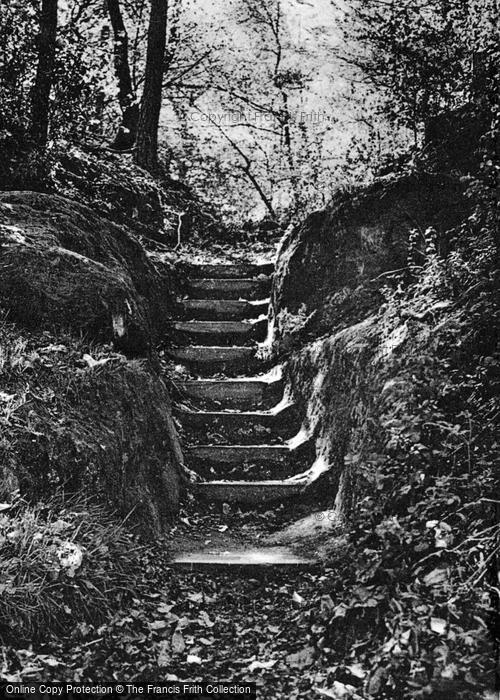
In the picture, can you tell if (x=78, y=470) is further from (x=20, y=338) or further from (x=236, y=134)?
(x=236, y=134)

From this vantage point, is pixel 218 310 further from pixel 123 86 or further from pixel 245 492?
pixel 123 86

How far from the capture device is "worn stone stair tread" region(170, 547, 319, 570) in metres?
4.35

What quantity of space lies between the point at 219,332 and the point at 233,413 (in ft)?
5.42

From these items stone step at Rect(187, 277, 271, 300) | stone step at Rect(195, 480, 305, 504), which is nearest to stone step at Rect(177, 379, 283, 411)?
stone step at Rect(195, 480, 305, 504)

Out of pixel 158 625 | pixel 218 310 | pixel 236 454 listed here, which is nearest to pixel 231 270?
pixel 218 310

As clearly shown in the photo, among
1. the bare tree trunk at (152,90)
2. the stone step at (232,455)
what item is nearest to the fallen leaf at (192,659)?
the stone step at (232,455)

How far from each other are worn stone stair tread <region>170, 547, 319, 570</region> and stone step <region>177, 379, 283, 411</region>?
7.67 ft

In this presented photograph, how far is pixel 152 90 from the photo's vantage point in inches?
421

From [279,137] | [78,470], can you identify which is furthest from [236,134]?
[78,470]

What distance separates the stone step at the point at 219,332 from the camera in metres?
7.87

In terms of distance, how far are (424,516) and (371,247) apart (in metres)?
3.95

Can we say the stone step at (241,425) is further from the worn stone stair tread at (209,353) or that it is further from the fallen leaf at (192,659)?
the fallen leaf at (192,659)

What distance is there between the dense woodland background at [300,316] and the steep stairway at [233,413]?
0.31 meters

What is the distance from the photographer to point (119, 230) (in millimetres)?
7383
